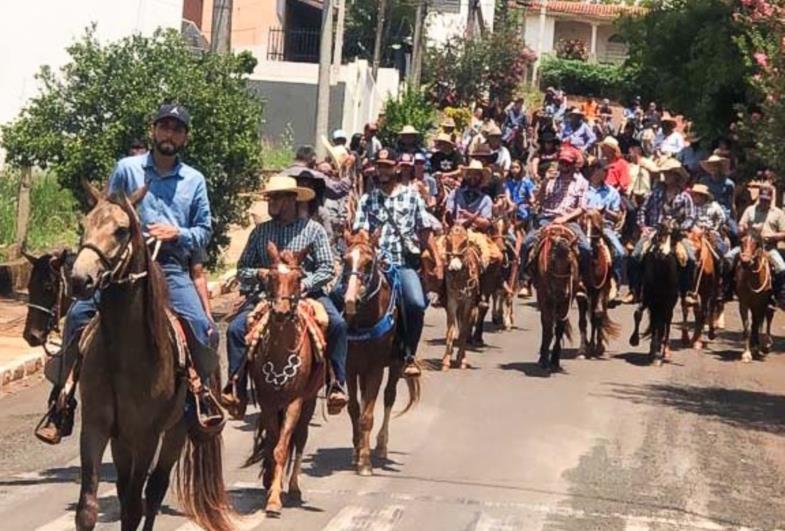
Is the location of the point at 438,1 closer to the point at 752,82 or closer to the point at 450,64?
the point at 450,64

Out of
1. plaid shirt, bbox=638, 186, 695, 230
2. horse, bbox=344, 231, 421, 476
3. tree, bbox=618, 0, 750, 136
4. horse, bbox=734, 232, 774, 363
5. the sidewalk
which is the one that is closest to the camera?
horse, bbox=344, 231, 421, 476

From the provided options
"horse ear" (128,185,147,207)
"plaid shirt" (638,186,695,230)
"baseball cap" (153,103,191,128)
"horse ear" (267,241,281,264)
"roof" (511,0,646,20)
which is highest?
"roof" (511,0,646,20)

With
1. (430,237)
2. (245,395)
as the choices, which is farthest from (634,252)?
(245,395)

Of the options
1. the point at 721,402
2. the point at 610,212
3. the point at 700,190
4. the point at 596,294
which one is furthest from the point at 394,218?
the point at 700,190

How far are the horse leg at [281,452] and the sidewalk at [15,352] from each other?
5.58 metres

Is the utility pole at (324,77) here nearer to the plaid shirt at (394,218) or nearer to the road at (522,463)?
the road at (522,463)

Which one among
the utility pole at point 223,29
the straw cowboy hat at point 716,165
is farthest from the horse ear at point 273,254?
the straw cowboy hat at point 716,165

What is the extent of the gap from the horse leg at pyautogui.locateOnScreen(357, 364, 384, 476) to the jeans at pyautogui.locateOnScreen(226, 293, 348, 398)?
1017 millimetres

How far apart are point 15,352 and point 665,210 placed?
881 cm

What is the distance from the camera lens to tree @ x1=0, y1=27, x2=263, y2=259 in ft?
65.0

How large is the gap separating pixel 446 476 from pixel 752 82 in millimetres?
7347

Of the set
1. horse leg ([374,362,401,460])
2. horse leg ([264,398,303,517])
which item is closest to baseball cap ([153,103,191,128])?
horse leg ([264,398,303,517])

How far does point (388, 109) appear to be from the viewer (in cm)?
4881

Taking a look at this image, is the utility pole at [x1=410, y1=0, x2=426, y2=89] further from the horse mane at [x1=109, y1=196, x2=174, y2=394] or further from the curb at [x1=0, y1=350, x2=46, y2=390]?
the horse mane at [x1=109, y1=196, x2=174, y2=394]
